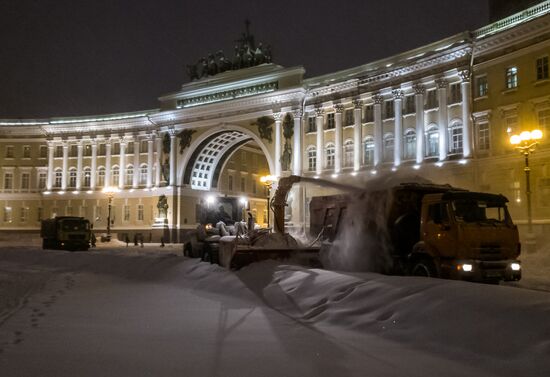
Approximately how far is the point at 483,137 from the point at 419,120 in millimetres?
5837

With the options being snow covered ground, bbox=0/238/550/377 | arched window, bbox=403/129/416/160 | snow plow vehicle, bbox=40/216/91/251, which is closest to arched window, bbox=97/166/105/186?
snow plow vehicle, bbox=40/216/91/251

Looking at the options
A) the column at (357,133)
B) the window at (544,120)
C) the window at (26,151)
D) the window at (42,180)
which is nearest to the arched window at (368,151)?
the column at (357,133)

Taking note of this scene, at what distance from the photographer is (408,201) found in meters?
15.9

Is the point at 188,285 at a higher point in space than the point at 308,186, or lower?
lower

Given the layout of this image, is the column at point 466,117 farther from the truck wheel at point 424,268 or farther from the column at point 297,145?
the truck wheel at point 424,268

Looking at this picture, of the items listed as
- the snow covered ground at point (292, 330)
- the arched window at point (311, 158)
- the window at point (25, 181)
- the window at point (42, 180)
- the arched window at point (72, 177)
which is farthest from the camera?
the window at point (25, 181)

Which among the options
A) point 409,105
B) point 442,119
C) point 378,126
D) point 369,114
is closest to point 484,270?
point 442,119

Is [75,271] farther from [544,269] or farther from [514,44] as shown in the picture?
[514,44]

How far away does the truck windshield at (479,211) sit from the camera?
13922mm

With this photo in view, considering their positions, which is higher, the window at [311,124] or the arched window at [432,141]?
the window at [311,124]

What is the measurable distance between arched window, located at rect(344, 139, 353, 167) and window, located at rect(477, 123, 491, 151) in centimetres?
1252

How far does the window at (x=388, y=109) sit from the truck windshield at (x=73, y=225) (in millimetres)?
25749

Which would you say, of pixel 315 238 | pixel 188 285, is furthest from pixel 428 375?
pixel 315 238

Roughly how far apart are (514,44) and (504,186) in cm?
905
